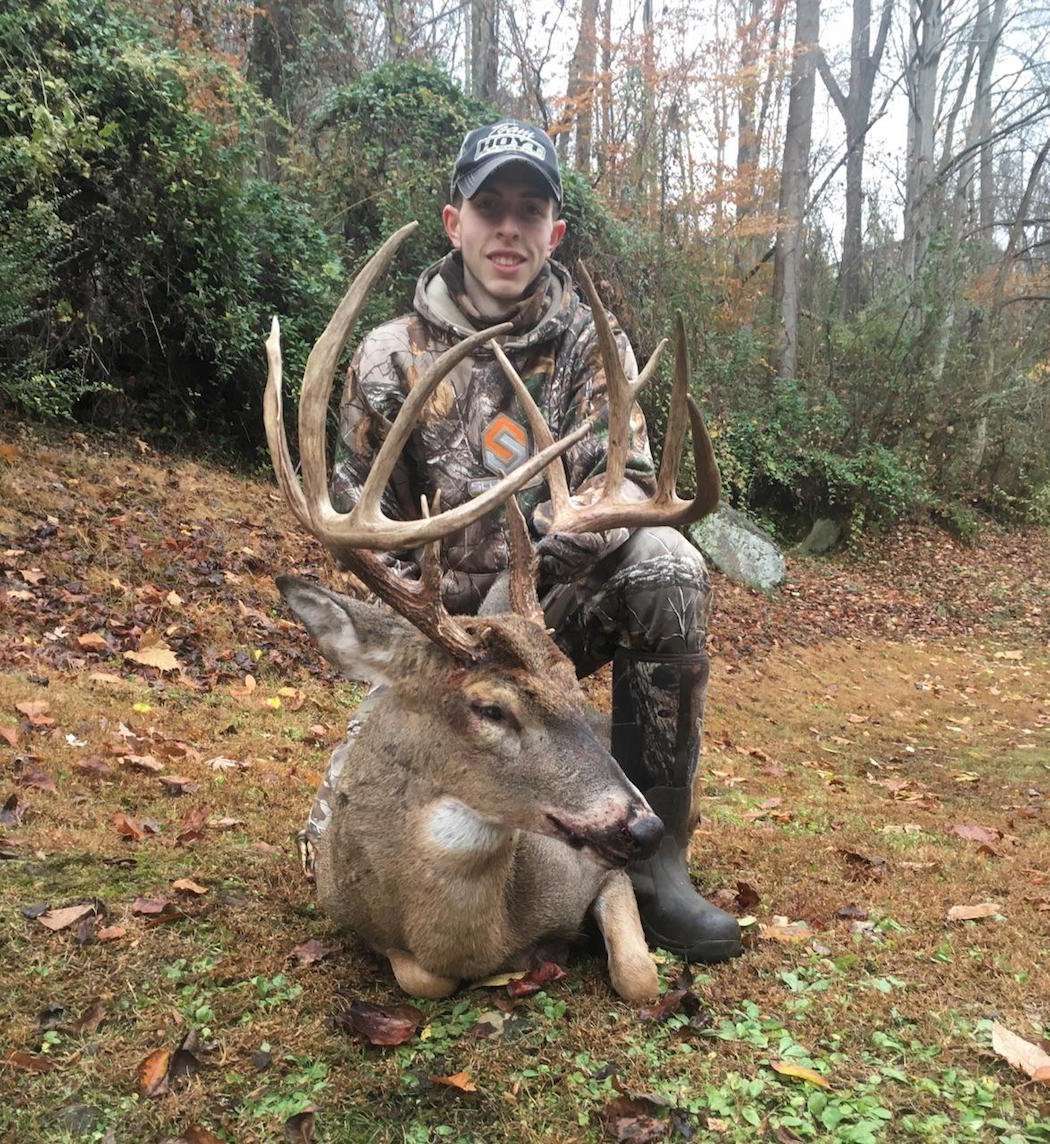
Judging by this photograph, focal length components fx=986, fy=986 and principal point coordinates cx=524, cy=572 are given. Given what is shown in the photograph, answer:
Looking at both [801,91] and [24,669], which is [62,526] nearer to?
[24,669]

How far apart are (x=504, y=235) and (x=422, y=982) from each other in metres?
2.70

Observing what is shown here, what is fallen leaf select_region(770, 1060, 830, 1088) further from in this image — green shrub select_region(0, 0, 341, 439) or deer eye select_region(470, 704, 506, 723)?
green shrub select_region(0, 0, 341, 439)

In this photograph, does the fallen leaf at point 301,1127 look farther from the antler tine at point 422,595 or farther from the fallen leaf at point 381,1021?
the antler tine at point 422,595

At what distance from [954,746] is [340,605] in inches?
259

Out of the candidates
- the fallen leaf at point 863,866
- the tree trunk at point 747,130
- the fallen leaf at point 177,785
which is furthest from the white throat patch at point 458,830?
the tree trunk at point 747,130

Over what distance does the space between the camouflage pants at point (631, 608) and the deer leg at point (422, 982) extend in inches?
25.6

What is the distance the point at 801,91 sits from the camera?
713 inches

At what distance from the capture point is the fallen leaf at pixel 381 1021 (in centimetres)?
255

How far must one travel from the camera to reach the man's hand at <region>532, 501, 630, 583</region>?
10.4ft

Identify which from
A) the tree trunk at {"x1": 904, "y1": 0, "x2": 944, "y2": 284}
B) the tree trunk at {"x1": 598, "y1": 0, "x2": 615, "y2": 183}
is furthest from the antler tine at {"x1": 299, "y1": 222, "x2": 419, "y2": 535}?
the tree trunk at {"x1": 904, "y1": 0, "x2": 944, "y2": 284}

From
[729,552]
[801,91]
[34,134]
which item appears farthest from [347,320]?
[801,91]

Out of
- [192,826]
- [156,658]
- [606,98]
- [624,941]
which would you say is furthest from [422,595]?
[606,98]

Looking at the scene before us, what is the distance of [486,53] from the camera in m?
15.4

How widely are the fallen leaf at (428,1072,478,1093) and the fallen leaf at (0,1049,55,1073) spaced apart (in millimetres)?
912
